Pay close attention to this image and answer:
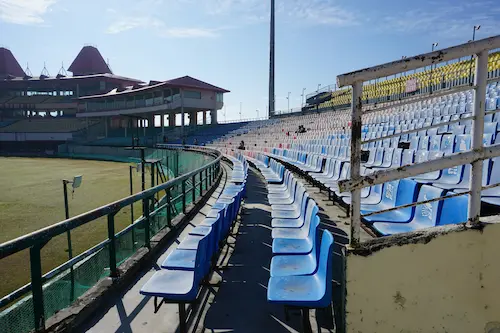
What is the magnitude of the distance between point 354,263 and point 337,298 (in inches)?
51.7

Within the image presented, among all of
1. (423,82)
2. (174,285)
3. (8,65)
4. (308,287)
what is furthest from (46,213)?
(8,65)

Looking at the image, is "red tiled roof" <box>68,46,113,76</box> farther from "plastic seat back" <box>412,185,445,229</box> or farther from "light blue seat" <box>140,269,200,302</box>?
"plastic seat back" <box>412,185,445,229</box>

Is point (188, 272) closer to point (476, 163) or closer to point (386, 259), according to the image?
point (386, 259)

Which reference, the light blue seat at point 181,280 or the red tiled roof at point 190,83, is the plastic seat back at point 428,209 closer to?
the light blue seat at point 181,280

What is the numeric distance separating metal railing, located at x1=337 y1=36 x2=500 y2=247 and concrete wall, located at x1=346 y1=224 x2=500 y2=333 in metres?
0.14

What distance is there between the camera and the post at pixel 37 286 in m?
2.36

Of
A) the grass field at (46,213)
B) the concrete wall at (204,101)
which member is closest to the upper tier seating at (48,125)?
the concrete wall at (204,101)

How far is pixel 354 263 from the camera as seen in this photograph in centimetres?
195

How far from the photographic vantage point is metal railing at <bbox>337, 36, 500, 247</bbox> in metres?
1.93

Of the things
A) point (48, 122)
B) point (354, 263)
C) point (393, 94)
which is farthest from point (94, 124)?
point (354, 263)

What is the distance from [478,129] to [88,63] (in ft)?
269

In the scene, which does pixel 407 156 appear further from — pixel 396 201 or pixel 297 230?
pixel 297 230

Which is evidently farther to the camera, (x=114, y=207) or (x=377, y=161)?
(x=377, y=161)

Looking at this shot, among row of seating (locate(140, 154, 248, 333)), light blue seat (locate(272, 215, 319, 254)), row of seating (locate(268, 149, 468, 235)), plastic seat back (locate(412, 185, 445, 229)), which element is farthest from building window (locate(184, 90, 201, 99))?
plastic seat back (locate(412, 185, 445, 229))
